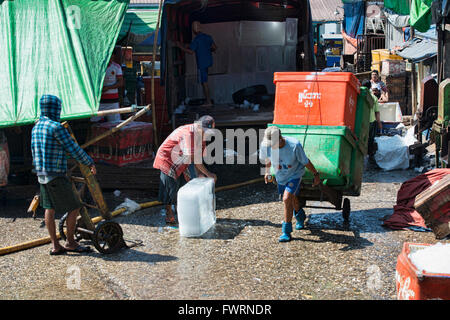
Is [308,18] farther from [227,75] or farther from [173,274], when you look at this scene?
[173,274]

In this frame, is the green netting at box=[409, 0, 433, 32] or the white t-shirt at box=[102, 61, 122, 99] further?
the green netting at box=[409, 0, 433, 32]

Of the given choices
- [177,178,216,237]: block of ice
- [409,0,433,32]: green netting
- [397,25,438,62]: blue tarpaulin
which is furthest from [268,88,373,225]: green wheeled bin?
[397,25,438,62]: blue tarpaulin

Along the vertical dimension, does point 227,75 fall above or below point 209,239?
above

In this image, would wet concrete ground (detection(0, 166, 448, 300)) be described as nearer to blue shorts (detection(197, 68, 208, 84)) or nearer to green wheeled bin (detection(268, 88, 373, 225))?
green wheeled bin (detection(268, 88, 373, 225))

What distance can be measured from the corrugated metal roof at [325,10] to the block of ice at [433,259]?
34780 millimetres

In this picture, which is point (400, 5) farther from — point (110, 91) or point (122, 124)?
point (122, 124)

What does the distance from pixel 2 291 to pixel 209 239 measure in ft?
8.52

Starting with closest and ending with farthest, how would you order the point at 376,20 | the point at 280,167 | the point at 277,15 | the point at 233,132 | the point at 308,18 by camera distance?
the point at 280,167 → the point at 233,132 → the point at 308,18 → the point at 277,15 → the point at 376,20

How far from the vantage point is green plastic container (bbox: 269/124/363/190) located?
6.87 metres

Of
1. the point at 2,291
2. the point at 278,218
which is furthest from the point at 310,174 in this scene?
the point at 2,291

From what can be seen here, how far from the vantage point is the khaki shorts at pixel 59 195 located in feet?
20.5

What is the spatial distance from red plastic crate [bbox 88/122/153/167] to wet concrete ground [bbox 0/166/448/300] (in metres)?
1.23

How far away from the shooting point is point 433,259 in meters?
4.43
